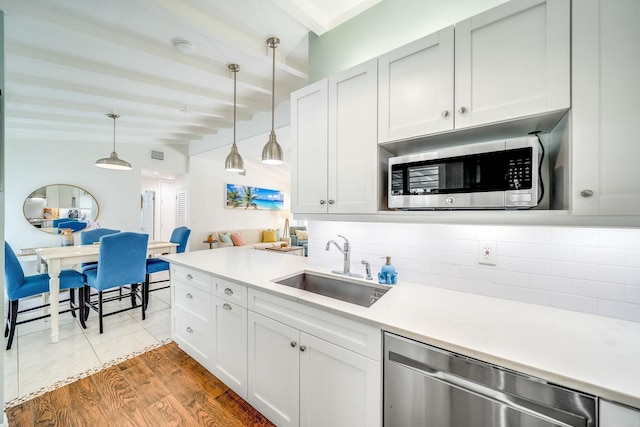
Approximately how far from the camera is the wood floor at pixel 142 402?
159 cm

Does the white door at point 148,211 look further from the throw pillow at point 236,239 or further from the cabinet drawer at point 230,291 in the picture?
the cabinet drawer at point 230,291

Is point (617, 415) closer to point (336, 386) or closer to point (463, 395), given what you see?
point (463, 395)

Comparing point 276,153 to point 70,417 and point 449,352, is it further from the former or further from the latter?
point 70,417

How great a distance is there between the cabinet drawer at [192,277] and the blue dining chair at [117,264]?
896mm

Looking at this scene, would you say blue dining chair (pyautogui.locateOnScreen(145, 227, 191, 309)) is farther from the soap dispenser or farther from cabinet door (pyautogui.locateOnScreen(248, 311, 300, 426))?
the soap dispenser

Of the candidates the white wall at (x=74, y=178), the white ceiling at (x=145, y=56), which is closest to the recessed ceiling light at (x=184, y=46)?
the white ceiling at (x=145, y=56)

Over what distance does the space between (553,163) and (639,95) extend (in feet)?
1.22

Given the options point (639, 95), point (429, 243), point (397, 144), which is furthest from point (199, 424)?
point (639, 95)

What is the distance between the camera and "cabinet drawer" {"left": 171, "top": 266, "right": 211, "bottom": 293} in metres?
1.91

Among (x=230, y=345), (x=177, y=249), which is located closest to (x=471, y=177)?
(x=230, y=345)

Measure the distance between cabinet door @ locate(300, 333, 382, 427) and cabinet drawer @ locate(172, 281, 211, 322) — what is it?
990 mm

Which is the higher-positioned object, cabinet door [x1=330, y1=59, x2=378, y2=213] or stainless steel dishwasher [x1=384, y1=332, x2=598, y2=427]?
cabinet door [x1=330, y1=59, x2=378, y2=213]

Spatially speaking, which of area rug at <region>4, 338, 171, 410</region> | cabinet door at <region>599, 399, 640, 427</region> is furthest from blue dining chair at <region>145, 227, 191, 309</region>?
cabinet door at <region>599, 399, 640, 427</region>

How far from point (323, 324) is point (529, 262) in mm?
1073
